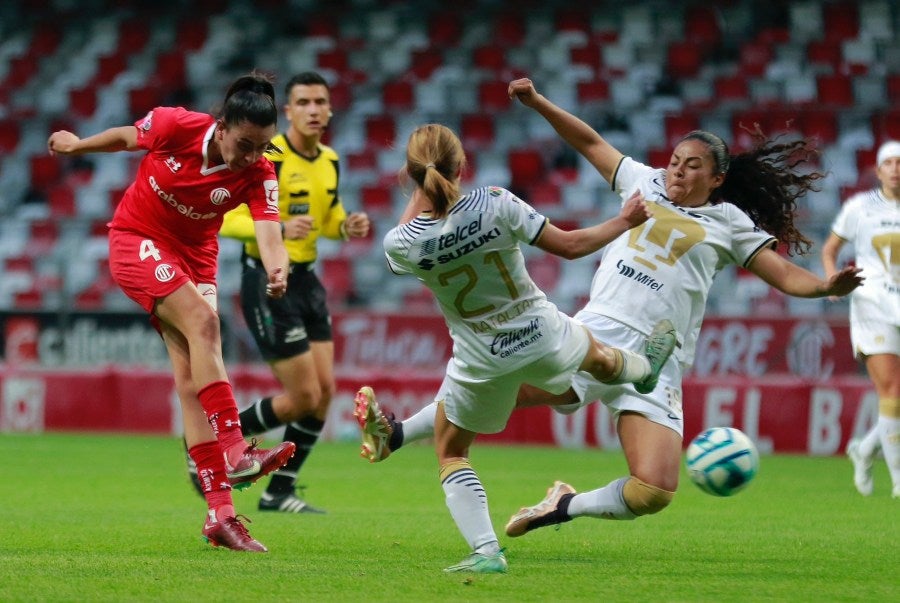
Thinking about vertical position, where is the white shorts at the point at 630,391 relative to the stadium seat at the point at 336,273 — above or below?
below

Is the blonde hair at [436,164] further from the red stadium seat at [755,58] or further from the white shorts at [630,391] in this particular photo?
the red stadium seat at [755,58]

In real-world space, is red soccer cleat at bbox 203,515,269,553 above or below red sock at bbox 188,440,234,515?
below

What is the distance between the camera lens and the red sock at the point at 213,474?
6.73m

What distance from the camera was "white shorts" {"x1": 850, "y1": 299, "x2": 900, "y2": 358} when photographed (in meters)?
10.1

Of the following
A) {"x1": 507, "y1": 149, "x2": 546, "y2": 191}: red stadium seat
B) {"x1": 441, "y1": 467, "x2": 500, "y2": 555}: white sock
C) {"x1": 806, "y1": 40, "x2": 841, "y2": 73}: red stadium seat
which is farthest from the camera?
{"x1": 806, "y1": 40, "x2": 841, "y2": 73}: red stadium seat

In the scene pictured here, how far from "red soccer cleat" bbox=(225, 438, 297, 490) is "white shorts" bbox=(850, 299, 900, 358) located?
5171 millimetres

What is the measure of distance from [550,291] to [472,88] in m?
6.05

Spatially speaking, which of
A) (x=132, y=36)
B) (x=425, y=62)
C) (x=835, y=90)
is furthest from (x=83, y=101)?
(x=835, y=90)

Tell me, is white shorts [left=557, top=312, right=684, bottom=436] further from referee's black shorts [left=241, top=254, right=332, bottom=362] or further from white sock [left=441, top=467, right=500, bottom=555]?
referee's black shorts [left=241, top=254, right=332, bottom=362]

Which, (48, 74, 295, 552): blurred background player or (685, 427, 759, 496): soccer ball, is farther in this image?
(685, 427, 759, 496): soccer ball

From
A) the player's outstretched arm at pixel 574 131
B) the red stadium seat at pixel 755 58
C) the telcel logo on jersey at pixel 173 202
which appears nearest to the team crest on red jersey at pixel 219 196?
the telcel logo on jersey at pixel 173 202

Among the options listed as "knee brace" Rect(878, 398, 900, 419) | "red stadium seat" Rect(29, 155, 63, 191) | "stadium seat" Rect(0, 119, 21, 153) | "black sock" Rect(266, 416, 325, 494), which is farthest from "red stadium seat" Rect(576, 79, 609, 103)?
"black sock" Rect(266, 416, 325, 494)

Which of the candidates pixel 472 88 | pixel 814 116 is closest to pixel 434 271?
pixel 814 116

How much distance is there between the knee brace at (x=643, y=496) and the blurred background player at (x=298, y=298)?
8.72ft
